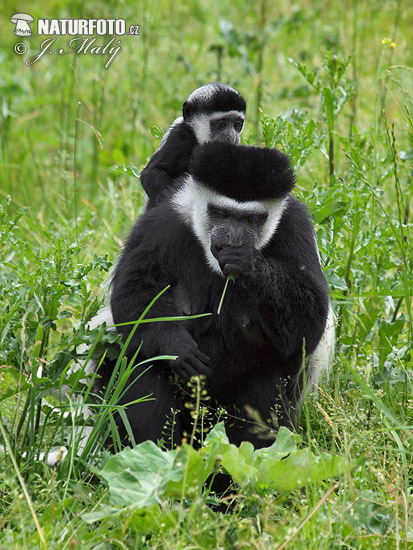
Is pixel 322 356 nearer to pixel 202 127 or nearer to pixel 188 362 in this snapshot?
pixel 188 362

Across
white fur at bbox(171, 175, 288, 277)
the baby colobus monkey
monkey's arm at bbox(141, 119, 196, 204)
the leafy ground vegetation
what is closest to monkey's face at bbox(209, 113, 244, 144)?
the baby colobus monkey

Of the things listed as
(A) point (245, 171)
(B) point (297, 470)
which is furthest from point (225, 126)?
(B) point (297, 470)

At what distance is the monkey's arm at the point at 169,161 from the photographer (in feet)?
14.6

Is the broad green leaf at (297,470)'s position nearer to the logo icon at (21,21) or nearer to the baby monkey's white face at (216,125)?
the baby monkey's white face at (216,125)

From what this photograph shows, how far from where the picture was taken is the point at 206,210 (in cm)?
343

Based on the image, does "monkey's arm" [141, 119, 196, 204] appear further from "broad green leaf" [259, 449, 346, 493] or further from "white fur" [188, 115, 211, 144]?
"broad green leaf" [259, 449, 346, 493]

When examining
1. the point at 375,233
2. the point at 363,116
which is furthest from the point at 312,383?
the point at 363,116

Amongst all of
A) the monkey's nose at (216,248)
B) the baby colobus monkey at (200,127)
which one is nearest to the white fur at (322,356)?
the monkey's nose at (216,248)

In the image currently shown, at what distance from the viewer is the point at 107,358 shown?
3566mm

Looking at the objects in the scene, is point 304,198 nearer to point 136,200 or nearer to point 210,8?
point 136,200

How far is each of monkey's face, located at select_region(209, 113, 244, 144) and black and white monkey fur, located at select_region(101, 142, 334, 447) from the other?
47.5 inches

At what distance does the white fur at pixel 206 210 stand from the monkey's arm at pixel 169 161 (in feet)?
2.21

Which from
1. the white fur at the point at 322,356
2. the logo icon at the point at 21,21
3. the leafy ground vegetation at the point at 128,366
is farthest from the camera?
the logo icon at the point at 21,21

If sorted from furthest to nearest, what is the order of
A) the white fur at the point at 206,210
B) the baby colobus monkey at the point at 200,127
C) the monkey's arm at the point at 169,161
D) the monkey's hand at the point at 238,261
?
the baby colobus monkey at the point at 200,127
the monkey's arm at the point at 169,161
the white fur at the point at 206,210
the monkey's hand at the point at 238,261
